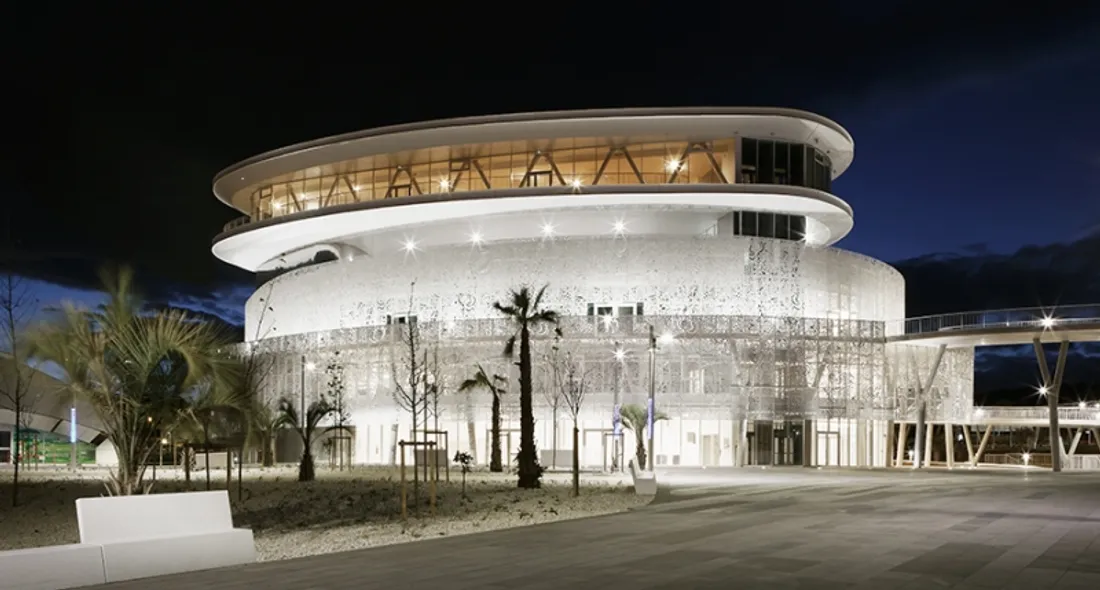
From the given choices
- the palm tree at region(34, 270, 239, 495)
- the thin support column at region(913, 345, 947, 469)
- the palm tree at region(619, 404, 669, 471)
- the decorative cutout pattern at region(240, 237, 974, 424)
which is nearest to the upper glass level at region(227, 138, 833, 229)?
the decorative cutout pattern at region(240, 237, 974, 424)

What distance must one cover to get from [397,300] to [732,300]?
1972 centimetres

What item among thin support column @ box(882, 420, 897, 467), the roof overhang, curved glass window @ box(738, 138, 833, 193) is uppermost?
curved glass window @ box(738, 138, 833, 193)

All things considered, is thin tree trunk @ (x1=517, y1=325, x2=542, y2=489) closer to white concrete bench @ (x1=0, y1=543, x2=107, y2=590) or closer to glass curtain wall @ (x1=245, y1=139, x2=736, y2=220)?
white concrete bench @ (x1=0, y1=543, x2=107, y2=590)

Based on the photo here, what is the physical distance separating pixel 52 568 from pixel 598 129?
164 feet

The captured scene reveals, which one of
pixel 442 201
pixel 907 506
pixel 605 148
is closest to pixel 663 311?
pixel 605 148

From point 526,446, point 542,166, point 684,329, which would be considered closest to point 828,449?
point 684,329

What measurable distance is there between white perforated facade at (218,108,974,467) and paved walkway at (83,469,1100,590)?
33298 mm

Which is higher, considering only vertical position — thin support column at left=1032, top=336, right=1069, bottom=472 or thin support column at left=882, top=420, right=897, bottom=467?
thin support column at left=1032, top=336, right=1069, bottom=472

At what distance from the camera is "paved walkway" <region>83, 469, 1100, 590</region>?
1292 centimetres

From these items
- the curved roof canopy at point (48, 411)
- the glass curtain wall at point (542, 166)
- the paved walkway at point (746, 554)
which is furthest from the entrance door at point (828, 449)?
the curved roof canopy at point (48, 411)

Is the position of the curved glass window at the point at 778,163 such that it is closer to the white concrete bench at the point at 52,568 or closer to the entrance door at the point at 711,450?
the entrance door at the point at 711,450

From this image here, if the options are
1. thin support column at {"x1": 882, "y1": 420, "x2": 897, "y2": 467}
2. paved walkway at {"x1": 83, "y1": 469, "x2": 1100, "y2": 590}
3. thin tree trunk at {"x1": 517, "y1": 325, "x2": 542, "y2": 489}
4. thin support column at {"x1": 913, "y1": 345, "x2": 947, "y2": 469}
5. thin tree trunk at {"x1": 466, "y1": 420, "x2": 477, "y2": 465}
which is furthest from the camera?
thin support column at {"x1": 882, "y1": 420, "x2": 897, "y2": 467}

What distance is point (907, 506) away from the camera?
82.6ft

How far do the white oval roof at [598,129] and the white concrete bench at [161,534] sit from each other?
155 feet
